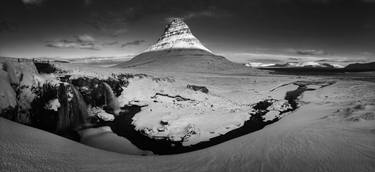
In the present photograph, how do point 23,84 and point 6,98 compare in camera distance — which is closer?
point 6,98

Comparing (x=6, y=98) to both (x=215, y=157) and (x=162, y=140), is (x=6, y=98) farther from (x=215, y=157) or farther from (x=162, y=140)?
(x=215, y=157)

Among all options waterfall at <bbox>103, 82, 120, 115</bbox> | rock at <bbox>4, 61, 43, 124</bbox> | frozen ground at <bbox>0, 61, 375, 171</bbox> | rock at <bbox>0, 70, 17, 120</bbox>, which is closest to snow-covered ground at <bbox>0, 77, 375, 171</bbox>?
frozen ground at <bbox>0, 61, 375, 171</bbox>

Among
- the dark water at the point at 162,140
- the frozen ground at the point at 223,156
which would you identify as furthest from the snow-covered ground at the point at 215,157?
the dark water at the point at 162,140

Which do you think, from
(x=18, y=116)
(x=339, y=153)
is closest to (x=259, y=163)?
(x=339, y=153)

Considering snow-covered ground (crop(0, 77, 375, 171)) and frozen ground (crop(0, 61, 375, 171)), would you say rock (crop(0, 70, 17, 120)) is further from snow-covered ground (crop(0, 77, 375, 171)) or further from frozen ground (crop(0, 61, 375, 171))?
snow-covered ground (crop(0, 77, 375, 171))

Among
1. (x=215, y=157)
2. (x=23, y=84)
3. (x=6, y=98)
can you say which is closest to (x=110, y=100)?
(x=23, y=84)

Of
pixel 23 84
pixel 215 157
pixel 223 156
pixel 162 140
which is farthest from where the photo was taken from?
pixel 162 140

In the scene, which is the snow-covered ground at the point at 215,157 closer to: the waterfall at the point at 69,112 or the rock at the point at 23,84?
the rock at the point at 23,84

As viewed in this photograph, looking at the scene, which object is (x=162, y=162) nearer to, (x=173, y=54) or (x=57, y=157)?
(x=57, y=157)
